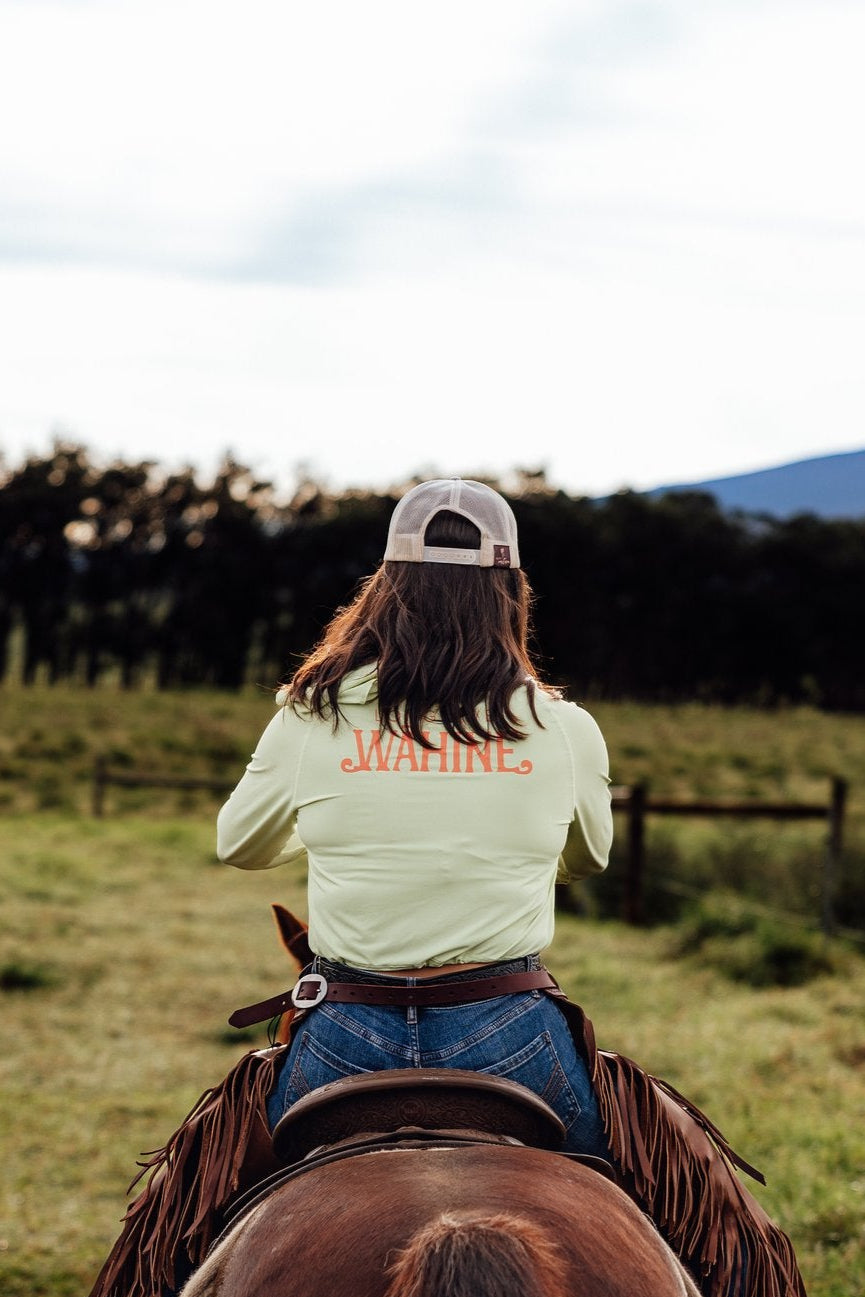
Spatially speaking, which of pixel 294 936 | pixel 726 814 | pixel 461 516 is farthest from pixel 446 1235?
pixel 726 814

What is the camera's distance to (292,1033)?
8.38 ft

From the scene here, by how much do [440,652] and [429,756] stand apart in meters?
0.21

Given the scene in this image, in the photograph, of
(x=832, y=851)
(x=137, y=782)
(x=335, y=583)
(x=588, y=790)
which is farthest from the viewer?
(x=335, y=583)

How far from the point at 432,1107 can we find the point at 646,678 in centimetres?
5340

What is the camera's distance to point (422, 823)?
2.41m

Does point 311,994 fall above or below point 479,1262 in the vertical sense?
above

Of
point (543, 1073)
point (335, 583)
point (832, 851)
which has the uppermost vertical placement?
point (335, 583)

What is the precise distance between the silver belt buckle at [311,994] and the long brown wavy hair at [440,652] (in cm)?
49

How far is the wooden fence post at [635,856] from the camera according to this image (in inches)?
479

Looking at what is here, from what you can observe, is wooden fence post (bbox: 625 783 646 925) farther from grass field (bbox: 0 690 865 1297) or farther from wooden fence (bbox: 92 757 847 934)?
grass field (bbox: 0 690 865 1297)

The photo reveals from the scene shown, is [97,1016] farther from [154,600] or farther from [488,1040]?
[154,600]

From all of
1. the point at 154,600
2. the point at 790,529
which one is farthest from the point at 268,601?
the point at 790,529

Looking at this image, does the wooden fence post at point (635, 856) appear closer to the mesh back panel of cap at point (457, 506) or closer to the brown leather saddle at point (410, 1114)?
the mesh back panel of cap at point (457, 506)

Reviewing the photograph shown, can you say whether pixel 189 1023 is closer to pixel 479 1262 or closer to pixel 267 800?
pixel 267 800
